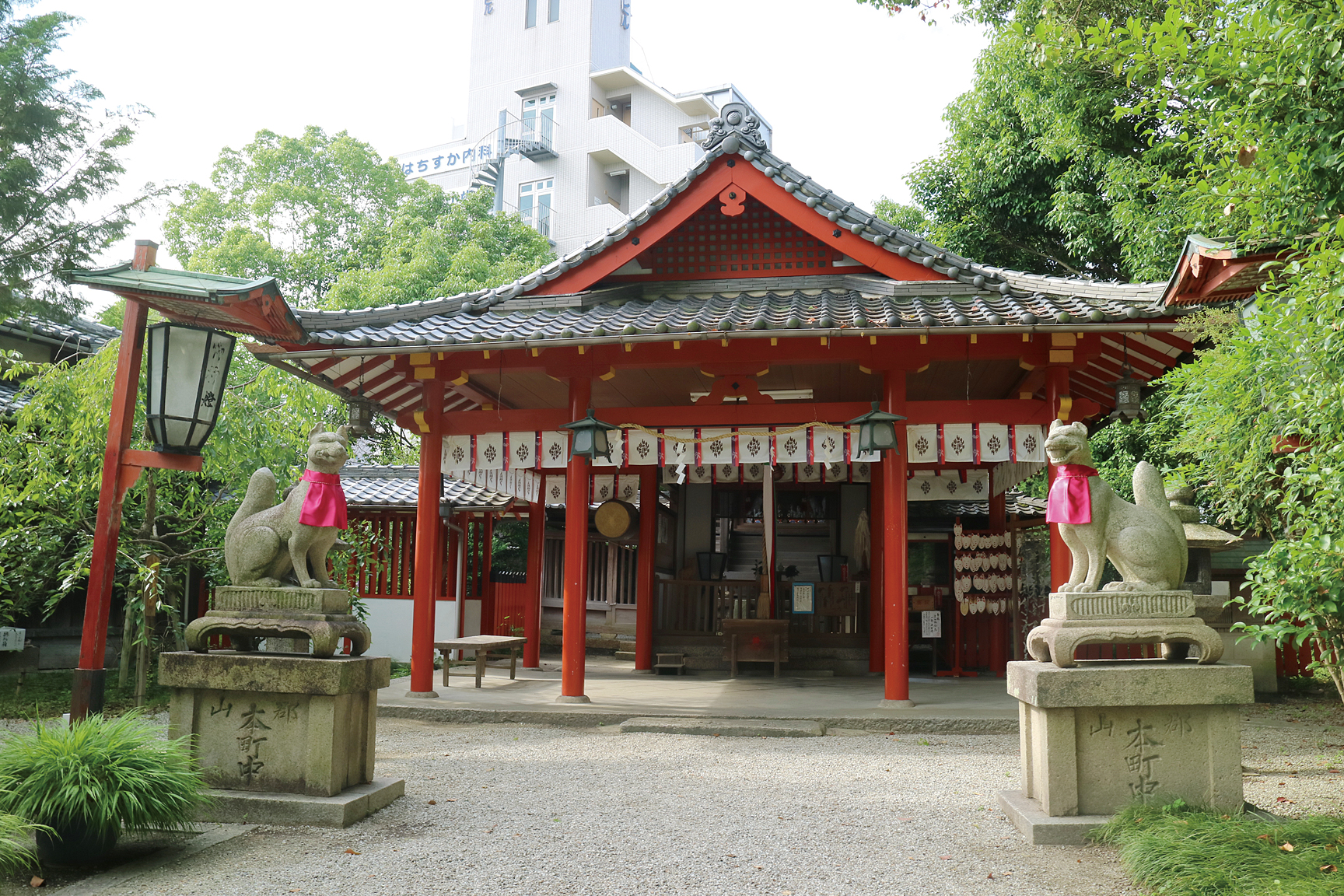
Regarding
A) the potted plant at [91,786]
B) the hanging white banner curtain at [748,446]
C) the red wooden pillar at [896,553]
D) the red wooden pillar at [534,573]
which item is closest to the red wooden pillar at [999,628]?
the hanging white banner curtain at [748,446]

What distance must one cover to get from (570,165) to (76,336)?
23223mm

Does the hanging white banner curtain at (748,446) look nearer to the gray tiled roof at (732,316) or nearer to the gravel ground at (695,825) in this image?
the gray tiled roof at (732,316)

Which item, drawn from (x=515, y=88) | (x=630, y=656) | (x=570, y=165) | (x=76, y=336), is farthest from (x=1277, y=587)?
(x=515, y=88)

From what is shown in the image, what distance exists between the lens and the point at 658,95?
36.7m

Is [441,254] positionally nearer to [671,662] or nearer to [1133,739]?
[671,662]

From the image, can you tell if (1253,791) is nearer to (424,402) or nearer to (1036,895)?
(1036,895)

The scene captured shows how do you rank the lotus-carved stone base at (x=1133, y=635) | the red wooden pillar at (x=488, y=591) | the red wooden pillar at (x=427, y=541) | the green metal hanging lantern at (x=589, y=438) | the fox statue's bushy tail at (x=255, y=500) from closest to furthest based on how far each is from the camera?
the lotus-carved stone base at (x=1133, y=635) → the fox statue's bushy tail at (x=255, y=500) → the green metal hanging lantern at (x=589, y=438) → the red wooden pillar at (x=427, y=541) → the red wooden pillar at (x=488, y=591)

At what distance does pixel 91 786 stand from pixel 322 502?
1987mm

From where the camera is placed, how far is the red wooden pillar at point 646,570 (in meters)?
13.4

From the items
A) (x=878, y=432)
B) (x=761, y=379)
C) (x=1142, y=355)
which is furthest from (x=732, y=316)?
(x=1142, y=355)

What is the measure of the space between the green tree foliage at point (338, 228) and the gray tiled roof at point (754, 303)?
37.0 feet

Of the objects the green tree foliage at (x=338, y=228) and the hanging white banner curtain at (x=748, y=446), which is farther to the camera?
the green tree foliage at (x=338, y=228)

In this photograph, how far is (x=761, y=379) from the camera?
1209 cm

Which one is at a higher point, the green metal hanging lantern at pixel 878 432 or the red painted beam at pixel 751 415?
the red painted beam at pixel 751 415
